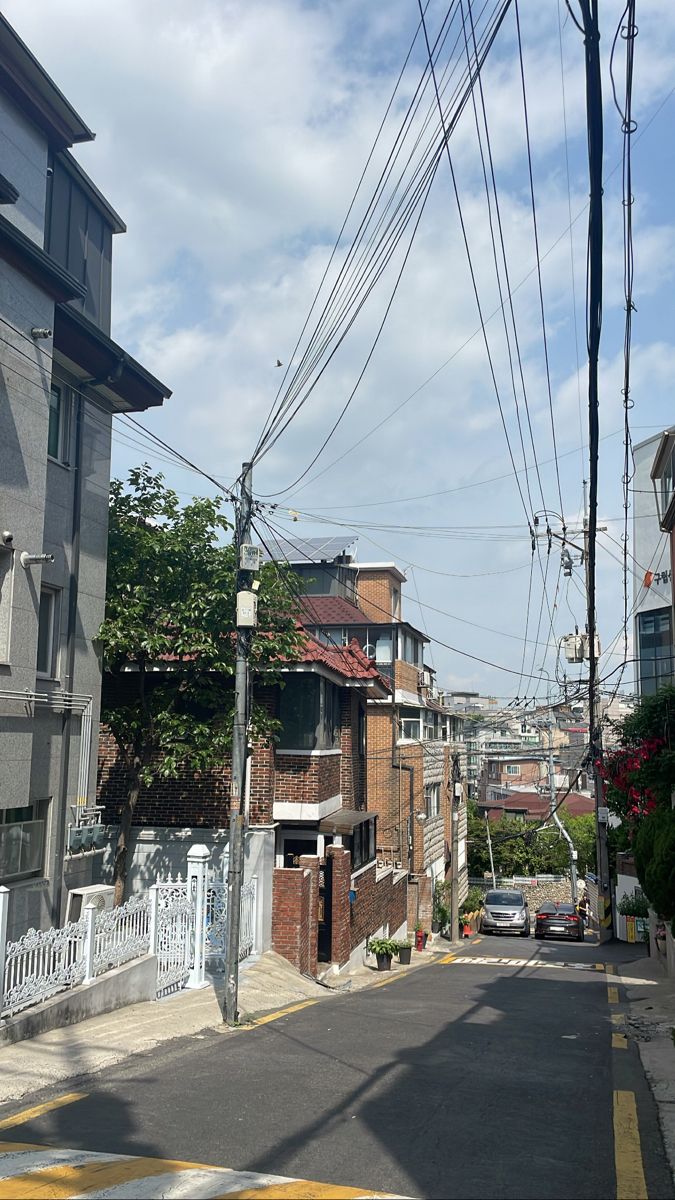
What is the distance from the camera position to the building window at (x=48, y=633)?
13.8 meters

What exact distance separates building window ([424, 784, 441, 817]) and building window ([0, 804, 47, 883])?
83.8ft

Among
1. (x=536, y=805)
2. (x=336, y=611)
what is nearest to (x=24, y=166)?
(x=336, y=611)

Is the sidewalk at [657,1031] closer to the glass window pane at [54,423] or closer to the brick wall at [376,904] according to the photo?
the brick wall at [376,904]

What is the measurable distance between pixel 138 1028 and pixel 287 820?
26.9 feet

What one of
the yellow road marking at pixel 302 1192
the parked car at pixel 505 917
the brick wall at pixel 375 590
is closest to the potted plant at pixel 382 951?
the parked car at pixel 505 917

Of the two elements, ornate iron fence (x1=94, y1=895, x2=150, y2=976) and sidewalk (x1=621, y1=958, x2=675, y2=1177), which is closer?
sidewalk (x1=621, y1=958, x2=675, y2=1177)

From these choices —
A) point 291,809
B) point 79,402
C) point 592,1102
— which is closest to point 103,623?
point 79,402

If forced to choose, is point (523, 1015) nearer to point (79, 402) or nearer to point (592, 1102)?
point (592, 1102)

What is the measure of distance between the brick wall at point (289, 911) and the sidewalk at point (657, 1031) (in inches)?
221

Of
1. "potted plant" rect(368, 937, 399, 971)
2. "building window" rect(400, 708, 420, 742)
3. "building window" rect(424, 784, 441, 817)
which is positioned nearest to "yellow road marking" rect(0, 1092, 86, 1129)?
"potted plant" rect(368, 937, 399, 971)

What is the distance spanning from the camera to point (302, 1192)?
5.61 m

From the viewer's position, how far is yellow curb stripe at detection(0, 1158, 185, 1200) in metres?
5.63

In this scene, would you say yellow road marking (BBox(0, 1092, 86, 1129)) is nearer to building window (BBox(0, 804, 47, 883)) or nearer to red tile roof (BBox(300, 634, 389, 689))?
building window (BBox(0, 804, 47, 883))

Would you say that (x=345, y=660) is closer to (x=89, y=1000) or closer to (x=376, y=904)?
(x=376, y=904)
